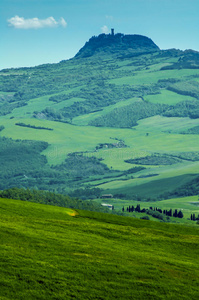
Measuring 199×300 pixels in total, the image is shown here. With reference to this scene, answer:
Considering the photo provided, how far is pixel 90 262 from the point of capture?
46.7 meters

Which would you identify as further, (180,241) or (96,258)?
(180,241)

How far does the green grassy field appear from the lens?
41406 mm

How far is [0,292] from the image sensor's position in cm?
3881

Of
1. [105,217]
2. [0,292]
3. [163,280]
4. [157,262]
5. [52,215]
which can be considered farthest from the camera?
[105,217]

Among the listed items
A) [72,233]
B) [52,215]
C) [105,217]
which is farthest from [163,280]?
[105,217]

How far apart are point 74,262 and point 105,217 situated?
37068mm

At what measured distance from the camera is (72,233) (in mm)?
59656

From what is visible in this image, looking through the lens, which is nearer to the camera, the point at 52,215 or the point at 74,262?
the point at 74,262

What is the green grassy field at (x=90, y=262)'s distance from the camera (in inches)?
1630

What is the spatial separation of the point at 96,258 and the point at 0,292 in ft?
37.8

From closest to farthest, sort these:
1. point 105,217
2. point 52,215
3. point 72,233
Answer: point 72,233
point 52,215
point 105,217

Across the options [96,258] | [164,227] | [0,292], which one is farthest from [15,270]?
[164,227]

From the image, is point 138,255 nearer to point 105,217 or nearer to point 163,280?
point 163,280

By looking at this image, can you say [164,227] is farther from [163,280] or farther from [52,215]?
[163,280]
